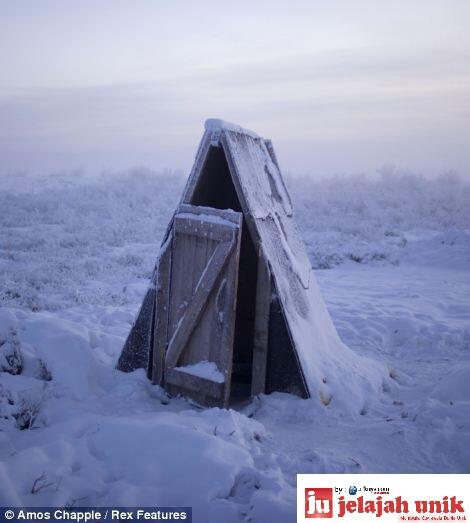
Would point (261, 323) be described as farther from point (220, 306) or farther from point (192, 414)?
point (192, 414)

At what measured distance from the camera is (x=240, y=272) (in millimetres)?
5551

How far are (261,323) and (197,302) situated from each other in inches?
26.8

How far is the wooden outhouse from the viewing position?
4410mm

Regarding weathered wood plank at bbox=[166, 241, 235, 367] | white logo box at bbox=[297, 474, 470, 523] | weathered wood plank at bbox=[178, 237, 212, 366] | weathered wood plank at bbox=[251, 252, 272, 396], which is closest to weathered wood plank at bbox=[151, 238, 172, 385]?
weathered wood plank at bbox=[166, 241, 235, 367]

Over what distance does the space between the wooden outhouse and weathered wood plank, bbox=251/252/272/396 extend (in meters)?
0.01

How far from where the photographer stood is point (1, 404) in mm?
3875

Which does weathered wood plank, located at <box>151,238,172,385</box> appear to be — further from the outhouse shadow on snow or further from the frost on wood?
the outhouse shadow on snow

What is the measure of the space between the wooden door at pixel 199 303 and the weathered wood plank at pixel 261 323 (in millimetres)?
331

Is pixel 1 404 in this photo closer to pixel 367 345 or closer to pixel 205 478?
pixel 205 478

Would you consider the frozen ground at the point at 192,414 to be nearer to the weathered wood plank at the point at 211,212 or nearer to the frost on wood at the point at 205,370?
the frost on wood at the point at 205,370

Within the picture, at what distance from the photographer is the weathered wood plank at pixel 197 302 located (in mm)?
4348

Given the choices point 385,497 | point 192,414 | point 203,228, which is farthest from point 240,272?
point 385,497

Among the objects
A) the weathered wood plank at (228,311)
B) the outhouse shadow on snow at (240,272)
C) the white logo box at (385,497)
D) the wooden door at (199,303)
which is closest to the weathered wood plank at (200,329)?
the wooden door at (199,303)

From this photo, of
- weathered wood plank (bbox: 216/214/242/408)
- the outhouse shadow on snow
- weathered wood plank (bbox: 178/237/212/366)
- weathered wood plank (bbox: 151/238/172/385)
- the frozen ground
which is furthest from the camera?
the outhouse shadow on snow
